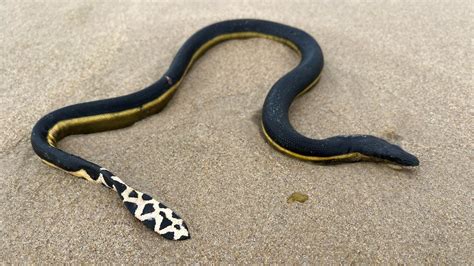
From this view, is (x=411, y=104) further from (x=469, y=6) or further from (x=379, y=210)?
(x=469, y=6)

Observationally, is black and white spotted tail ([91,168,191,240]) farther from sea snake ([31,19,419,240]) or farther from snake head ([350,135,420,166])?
snake head ([350,135,420,166])

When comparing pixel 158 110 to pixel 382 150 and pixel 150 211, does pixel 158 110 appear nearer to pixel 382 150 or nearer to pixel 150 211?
pixel 150 211

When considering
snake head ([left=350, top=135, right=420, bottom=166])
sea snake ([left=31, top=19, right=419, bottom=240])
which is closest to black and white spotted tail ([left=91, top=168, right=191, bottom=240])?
sea snake ([left=31, top=19, right=419, bottom=240])

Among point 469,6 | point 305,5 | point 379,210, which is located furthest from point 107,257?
point 469,6

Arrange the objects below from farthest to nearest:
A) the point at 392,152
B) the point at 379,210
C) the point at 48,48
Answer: the point at 48,48, the point at 392,152, the point at 379,210

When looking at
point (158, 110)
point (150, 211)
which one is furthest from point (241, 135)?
point (150, 211)
